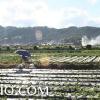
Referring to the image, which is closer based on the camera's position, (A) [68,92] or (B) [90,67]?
(A) [68,92]

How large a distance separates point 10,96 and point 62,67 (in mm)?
10484

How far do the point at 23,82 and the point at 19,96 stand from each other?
104 inches


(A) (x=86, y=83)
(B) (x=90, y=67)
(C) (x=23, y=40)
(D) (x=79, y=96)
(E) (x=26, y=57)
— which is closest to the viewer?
(D) (x=79, y=96)

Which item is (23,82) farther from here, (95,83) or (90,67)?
(90,67)

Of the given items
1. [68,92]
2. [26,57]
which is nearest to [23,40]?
[26,57]

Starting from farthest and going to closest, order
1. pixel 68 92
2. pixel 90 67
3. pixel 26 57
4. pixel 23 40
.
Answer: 1. pixel 23 40
2. pixel 26 57
3. pixel 90 67
4. pixel 68 92

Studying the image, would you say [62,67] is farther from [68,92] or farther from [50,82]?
[68,92]

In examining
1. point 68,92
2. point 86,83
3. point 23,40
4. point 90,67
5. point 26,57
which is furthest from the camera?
point 23,40

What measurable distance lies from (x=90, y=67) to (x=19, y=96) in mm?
10450

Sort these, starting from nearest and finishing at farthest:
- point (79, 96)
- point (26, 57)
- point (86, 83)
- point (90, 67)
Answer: point (79, 96) → point (86, 83) → point (90, 67) → point (26, 57)

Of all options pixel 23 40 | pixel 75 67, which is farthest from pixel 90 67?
pixel 23 40

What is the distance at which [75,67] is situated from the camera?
21.2 meters

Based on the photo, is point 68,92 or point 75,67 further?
point 75,67

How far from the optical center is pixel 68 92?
11.6 m
